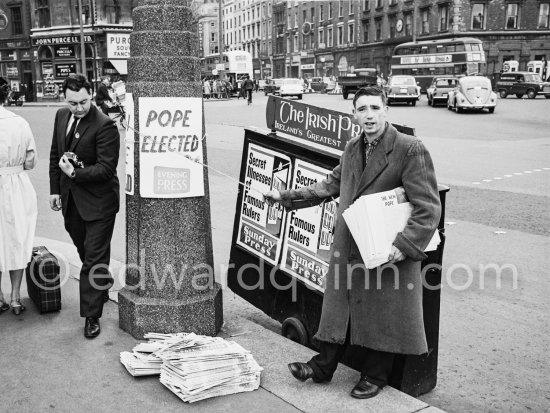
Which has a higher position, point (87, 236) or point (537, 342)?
point (87, 236)

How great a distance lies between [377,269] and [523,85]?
44453 mm

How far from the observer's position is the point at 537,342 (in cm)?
468

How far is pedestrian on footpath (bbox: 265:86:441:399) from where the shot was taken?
3.14m

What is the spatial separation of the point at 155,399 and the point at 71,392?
0.51 metres

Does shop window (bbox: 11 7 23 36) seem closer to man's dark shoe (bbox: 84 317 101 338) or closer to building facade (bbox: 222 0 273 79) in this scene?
building facade (bbox: 222 0 273 79)

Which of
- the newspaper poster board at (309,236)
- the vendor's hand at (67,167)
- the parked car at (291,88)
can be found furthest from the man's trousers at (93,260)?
the parked car at (291,88)

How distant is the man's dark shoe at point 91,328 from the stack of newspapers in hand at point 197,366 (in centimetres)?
62

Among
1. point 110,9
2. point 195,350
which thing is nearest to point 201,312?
point 195,350

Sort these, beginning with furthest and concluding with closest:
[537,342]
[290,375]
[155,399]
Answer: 1. [537,342]
2. [290,375]
3. [155,399]

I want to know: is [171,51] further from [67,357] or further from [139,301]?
[67,357]

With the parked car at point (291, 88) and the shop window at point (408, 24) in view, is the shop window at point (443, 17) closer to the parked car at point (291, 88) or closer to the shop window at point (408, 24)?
the shop window at point (408, 24)

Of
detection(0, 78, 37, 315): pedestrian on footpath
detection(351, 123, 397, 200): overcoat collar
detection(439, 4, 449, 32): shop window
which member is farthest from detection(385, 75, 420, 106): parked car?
detection(351, 123, 397, 200): overcoat collar

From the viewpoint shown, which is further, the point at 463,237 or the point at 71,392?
the point at 463,237

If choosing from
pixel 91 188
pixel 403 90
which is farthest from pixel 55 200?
pixel 403 90
